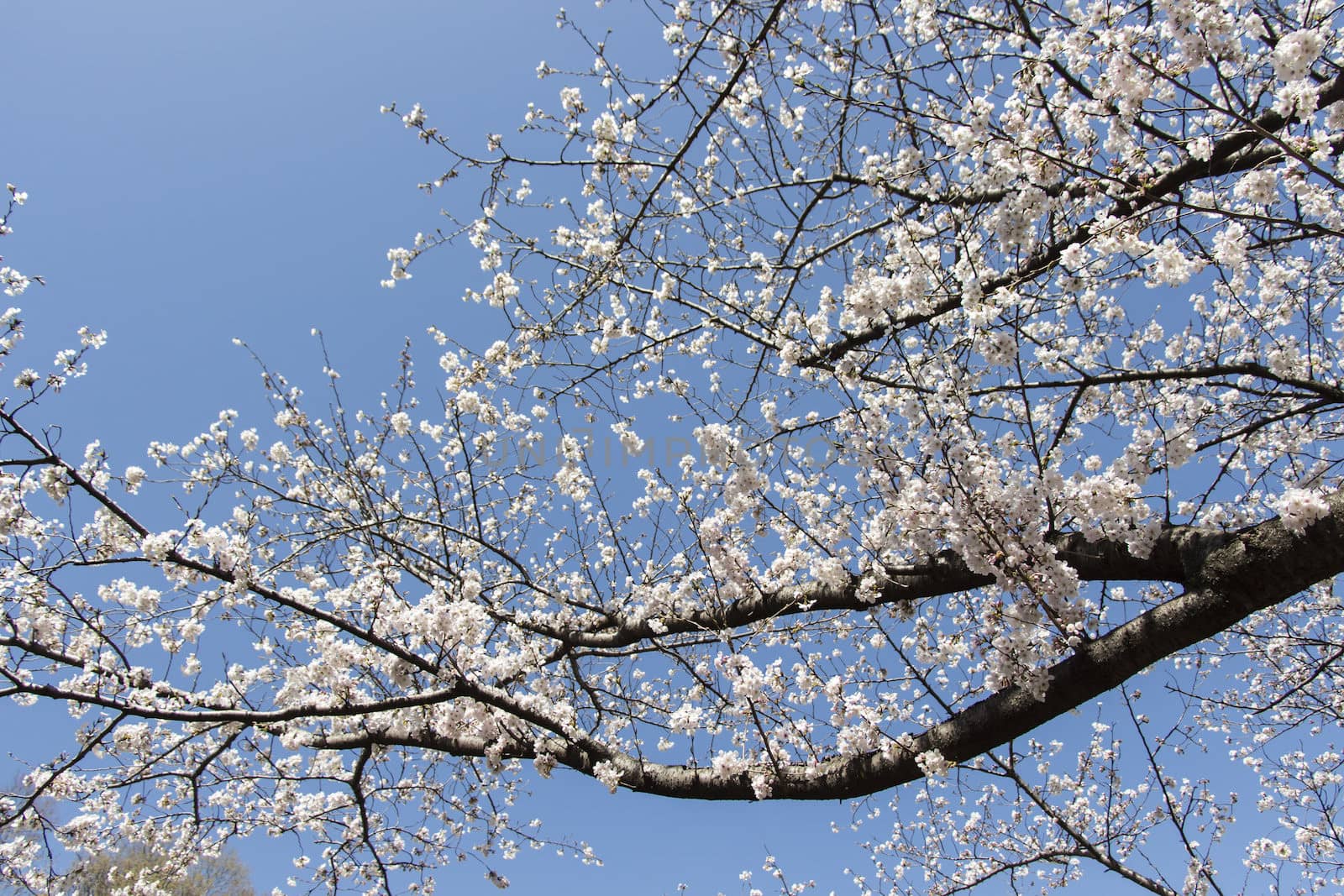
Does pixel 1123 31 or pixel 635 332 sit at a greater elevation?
pixel 635 332

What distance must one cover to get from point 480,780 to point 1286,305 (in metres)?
5.92

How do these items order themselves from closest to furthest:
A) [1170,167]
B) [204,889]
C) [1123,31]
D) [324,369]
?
[1123,31] → [1170,167] → [324,369] → [204,889]

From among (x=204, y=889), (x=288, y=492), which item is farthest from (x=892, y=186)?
(x=204, y=889)

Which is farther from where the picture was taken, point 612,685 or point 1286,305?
point 612,685

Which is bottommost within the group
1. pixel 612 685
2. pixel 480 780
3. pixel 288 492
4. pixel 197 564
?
pixel 480 780

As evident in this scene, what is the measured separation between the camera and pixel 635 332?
4414mm

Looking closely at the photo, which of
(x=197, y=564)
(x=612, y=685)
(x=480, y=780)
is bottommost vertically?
(x=480, y=780)

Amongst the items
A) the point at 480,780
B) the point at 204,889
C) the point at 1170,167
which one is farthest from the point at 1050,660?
the point at 204,889

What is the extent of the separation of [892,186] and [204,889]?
60.4 ft

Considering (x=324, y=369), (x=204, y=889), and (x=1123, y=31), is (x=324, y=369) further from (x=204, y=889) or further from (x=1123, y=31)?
(x=204, y=889)

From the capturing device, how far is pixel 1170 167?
3.16 metres

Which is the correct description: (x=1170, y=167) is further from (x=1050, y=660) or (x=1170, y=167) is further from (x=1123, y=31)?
(x=1050, y=660)

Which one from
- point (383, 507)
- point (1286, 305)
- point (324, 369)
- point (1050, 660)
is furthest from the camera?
point (383, 507)

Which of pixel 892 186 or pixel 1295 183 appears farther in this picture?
pixel 892 186
